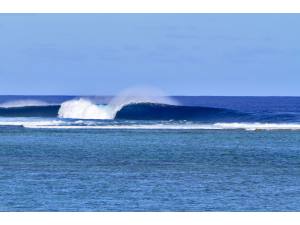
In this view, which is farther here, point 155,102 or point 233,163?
point 155,102

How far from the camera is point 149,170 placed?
2225 centimetres

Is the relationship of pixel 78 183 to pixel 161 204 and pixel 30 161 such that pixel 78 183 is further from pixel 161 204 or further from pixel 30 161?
pixel 30 161

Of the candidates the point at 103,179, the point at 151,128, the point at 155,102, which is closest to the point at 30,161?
the point at 103,179

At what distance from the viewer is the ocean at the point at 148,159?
1759 cm

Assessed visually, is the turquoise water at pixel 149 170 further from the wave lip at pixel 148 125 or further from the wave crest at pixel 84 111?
the wave crest at pixel 84 111

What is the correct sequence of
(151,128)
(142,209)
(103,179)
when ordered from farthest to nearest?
(151,128), (103,179), (142,209)

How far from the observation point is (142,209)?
16609mm

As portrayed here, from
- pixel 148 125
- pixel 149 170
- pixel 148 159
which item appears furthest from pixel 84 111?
pixel 149 170

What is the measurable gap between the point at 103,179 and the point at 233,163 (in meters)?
4.25

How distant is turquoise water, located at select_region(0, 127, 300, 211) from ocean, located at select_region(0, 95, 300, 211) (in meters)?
0.02

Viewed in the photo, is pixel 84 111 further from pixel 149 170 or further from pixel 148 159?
pixel 149 170

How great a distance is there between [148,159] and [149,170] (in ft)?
7.96

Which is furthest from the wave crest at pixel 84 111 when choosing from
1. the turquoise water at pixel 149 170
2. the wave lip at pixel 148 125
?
the turquoise water at pixel 149 170

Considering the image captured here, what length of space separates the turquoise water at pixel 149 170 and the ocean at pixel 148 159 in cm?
2
